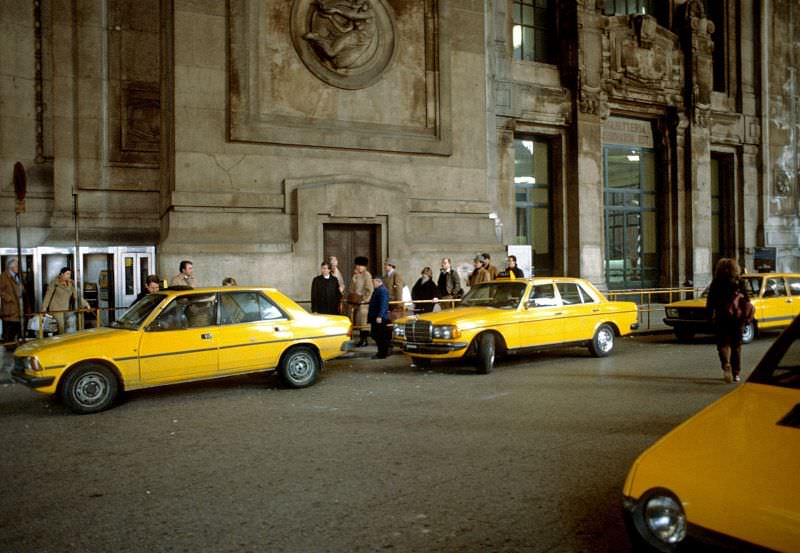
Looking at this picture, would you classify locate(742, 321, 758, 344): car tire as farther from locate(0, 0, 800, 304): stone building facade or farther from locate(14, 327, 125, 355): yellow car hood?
locate(14, 327, 125, 355): yellow car hood

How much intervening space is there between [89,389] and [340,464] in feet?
13.2

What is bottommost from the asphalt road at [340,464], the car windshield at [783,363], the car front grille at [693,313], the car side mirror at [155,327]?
the asphalt road at [340,464]

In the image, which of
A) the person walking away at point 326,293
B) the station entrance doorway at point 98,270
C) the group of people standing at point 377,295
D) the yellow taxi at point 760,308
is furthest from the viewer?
the station entrance doorway at point 98,270

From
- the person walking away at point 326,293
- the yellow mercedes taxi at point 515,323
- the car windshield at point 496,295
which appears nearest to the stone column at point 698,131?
the yellow mercedes taxi at point 515,323

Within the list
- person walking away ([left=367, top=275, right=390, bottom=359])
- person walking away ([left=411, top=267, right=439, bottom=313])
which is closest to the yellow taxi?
person walking away ([left=411, top=267, right=439, bottom=313])

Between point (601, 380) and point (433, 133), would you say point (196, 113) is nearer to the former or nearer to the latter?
point (433, 133)

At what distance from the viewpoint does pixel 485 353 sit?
10.4 m

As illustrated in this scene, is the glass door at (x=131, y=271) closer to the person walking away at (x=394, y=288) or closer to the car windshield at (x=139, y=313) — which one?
the person walking away at (x=394, y=288)

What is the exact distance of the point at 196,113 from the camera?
52.0 feet

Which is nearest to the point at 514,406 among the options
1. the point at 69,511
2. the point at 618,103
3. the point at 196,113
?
the point at 69,511

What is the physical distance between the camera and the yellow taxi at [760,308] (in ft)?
46.3

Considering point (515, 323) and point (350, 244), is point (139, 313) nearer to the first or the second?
point (515, 323)

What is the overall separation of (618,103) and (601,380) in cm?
1647

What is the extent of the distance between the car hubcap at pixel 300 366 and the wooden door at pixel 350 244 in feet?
25.4
